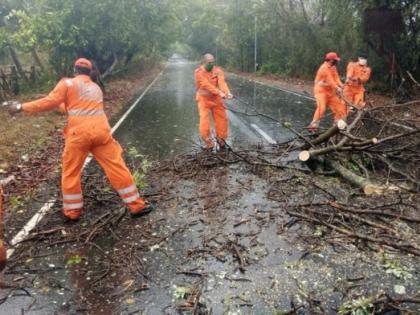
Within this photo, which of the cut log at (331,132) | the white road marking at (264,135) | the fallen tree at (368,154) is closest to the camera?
the fallen tree at (368,154)

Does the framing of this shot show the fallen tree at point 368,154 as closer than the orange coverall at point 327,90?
Yes

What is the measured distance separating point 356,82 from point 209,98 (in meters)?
3.99

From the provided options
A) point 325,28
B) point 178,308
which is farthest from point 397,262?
point 325,28

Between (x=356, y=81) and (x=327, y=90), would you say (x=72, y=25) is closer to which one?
(x=327, y=90)

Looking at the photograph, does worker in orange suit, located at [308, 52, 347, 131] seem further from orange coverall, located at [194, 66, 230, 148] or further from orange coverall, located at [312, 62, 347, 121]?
orange coverall, located at [194, 66, 230, 148]

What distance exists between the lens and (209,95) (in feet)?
28.1

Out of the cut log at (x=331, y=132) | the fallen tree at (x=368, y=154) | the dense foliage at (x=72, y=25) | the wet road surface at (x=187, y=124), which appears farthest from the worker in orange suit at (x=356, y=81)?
the dense foliage at (x=72, y=25)

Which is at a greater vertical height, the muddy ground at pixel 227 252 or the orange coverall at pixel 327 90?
the orange coverall at pixel 327 90

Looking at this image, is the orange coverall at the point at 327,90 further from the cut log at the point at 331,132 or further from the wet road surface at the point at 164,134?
the cut log at the point at 331,132

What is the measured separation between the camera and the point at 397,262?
13.8ft

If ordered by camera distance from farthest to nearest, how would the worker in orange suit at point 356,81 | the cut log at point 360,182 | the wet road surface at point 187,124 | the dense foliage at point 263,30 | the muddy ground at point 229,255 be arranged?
the dense foliage at point 263,30, the worker in orange suit at point 356,81, the wet road surface at point 187,124, the cut log at point 360,182, the muddy ground at point 229,255

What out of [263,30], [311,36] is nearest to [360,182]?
[311,36]

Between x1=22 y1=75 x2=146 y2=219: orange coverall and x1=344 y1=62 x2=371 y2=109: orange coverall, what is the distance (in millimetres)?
6854

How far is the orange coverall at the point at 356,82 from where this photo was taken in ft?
34.2
